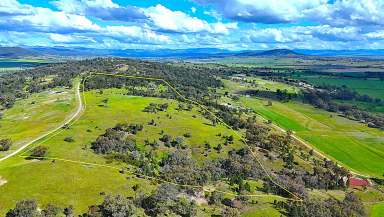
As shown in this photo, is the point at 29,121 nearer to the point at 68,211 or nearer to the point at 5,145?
the point at 5,145

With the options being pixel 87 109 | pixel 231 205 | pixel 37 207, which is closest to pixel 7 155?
pixel 37 207

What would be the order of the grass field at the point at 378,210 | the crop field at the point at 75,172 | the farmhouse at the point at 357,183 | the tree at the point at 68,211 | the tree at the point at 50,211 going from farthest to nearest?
the farmhouse at the point at 357,183 → the grass field at the point at 378,210 → the crop field at the point at 75,172 → the tree at the point at 68,211 → the tree at the point at 50,211

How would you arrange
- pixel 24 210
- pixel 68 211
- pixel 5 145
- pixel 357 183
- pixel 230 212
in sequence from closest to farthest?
1. pixel 24 210
2. pixel 68 211
3. pixel 230 212
4. pixel 5 145
5. pixel 357 183

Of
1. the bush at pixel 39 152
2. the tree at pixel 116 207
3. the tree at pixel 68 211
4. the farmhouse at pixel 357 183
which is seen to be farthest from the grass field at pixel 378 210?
the bush at pixel 39 152

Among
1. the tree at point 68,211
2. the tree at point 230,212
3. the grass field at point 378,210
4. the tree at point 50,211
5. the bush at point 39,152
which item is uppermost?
the bush at point 39,152

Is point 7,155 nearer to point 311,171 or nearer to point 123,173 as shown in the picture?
point 123,173

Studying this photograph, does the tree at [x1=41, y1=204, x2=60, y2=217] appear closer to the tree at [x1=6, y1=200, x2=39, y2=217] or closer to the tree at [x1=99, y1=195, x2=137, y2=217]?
the tree at [x1=6, y1=200, x2=39, y2=217]

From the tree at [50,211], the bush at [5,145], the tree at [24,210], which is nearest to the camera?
the tree at [24,210]

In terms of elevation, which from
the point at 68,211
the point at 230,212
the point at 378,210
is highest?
the point at 68,211

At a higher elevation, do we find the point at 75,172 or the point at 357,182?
the point at 75,172

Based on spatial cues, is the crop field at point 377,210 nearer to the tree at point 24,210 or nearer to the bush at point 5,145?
the tree at point 24,210

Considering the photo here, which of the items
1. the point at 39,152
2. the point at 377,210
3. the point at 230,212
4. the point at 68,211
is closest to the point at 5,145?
the point at 39,152
